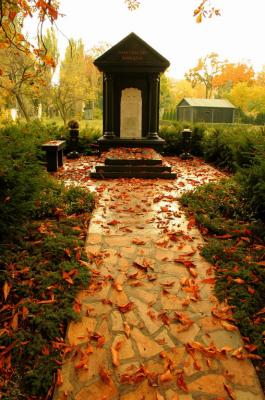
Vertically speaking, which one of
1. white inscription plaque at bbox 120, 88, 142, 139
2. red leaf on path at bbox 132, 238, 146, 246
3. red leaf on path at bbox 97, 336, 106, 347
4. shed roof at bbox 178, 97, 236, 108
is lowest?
red leaf on path at bbox 97, 336, 106, 347

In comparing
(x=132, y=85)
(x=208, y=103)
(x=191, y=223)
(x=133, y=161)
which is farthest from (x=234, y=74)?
(x=191, y=223)

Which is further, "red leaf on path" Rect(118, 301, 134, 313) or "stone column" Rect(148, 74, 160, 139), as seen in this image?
"stone column" Rect(148, 74, 160, 139)

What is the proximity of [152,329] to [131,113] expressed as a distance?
1038 cm

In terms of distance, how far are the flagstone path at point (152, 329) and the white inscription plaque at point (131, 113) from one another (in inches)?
314

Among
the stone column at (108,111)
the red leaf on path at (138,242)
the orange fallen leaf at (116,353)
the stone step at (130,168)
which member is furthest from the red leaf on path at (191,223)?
the stone column at (108,111)

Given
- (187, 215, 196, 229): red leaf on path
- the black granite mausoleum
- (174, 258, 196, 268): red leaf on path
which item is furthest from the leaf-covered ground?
the black granite mausoleum

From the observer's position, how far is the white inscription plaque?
1214cm

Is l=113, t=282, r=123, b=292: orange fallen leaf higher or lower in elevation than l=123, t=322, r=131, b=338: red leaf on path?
higher

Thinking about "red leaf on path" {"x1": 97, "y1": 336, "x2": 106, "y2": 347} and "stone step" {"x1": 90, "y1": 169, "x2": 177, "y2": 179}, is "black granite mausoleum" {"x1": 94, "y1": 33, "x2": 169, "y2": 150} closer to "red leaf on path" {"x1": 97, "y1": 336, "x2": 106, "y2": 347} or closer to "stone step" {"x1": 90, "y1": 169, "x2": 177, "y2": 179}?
"stone step" {"x1": 90, "y1": 169, "x2": 177, "y2": 179}

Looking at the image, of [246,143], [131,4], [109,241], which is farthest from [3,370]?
[246,143]

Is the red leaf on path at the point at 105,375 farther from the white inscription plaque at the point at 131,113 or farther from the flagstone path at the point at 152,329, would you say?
the white inscription plaque at the point at 131,113

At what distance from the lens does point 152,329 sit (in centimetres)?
303

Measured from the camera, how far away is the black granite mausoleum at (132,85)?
36.2 ft

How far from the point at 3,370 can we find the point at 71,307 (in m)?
0.83
